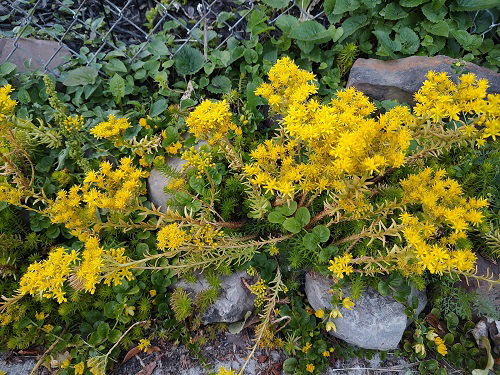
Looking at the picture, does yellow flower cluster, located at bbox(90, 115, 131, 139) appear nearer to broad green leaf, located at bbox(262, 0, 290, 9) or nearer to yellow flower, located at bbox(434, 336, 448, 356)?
broad green leaf, located at bbox(262, 0, 290, 9)

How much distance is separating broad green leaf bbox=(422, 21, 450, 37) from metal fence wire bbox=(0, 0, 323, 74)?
2.77 feet

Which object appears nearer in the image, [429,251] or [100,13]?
[429,251]

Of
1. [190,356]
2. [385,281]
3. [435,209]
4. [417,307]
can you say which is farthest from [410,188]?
[190,356]

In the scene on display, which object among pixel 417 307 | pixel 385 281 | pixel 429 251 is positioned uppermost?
pixel 429 251

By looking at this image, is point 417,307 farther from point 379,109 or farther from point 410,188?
point 379,109

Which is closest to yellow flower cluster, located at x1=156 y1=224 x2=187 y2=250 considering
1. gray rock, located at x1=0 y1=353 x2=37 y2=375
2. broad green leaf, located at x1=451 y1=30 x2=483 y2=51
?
gray rock, located at x1=0 y1=353 x2=37 y2=375

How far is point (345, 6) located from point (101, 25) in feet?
6.68

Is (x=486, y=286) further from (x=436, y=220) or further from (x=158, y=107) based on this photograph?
(x=158, y=107)

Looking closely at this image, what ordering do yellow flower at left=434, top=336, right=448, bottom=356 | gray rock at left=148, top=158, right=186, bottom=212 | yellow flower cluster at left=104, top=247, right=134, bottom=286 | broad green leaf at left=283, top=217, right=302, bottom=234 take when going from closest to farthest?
yellow flower cluster at left=104, top=247, right=134, bottom=286
broad green leaf at left=283, top=217, right=302, bottom=234
yellow flower at left=434, top=336, right=448, bottom=356
gray rock at left=148, top=158, right=186, bottom=212

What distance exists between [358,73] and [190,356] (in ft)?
7.42

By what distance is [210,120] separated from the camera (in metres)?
1.73

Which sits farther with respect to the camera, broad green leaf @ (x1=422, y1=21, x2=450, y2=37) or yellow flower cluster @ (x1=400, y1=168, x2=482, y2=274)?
broad green leaf @ (x1=422, y1=21, x2=450, y2=37)

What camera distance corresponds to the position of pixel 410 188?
1.84m

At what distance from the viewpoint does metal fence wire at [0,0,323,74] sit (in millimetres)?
3100
